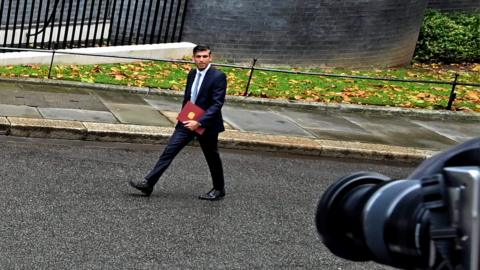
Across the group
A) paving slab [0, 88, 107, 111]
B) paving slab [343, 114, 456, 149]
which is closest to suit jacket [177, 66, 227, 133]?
paving slab [0, 88, 107, 111]

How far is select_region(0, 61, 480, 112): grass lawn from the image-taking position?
13.1m

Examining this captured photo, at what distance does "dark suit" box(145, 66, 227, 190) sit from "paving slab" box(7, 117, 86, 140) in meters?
2.36

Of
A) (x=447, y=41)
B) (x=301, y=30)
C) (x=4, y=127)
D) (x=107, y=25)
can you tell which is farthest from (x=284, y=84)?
(x=447, y=41)

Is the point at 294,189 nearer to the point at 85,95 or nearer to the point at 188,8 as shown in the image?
the point at 85,95

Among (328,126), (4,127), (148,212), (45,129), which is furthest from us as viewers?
(328,126)

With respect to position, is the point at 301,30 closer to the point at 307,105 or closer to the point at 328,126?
the point at 307,105

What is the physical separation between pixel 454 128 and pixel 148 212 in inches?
289

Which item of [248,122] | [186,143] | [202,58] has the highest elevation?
[202,58]

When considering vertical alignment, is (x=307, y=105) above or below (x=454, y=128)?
below

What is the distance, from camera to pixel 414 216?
1553 mm

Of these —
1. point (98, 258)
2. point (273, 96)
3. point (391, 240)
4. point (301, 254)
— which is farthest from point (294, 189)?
point (391, 240)

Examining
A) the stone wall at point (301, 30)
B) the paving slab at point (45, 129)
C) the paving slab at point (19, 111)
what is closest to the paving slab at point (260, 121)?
the paving slab at point (45, 129)

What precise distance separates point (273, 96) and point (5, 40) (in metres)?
4.71

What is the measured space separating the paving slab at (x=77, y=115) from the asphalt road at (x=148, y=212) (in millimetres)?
851
